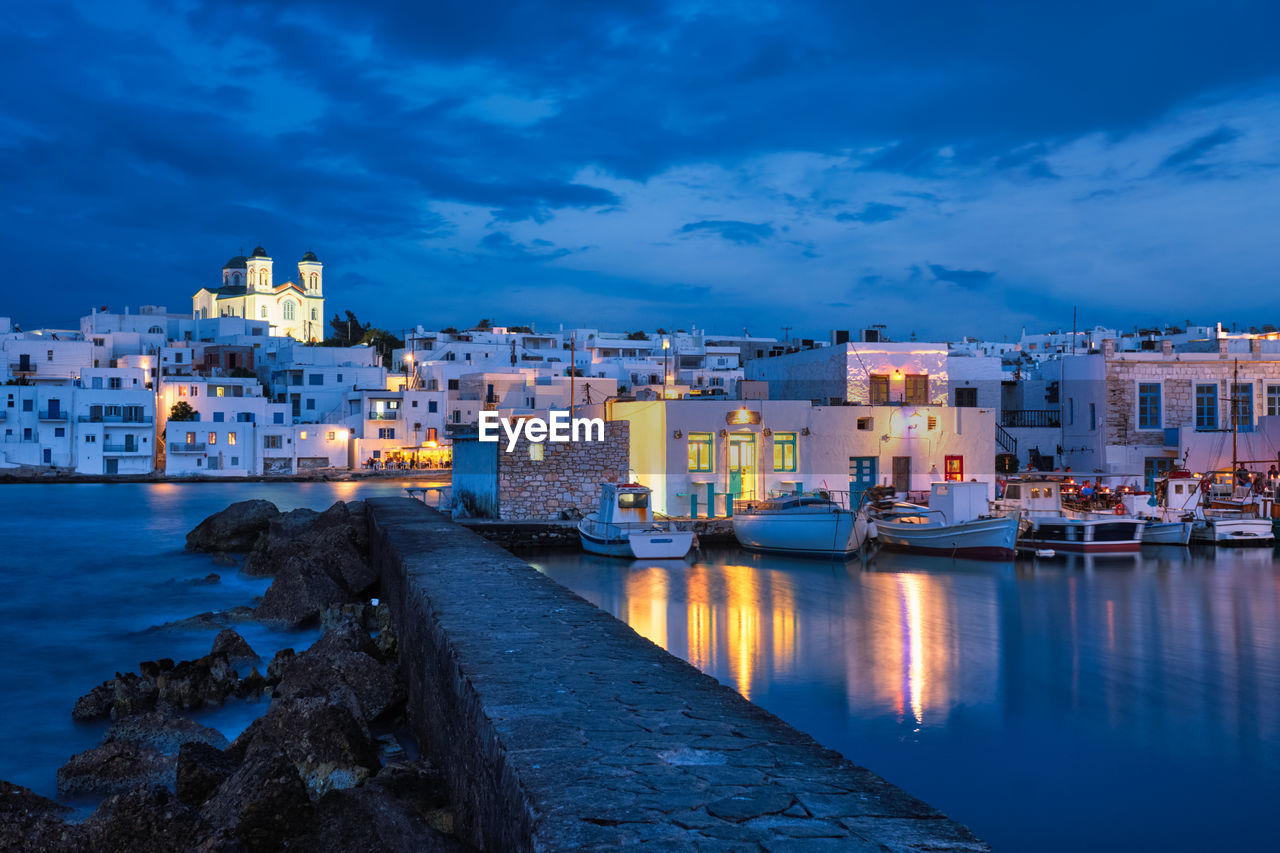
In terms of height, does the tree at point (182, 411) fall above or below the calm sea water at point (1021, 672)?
above

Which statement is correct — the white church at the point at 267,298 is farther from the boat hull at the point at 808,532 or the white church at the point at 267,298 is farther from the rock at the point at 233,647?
the rock at the point at 233,647

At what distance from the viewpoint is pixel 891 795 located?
4707 mm

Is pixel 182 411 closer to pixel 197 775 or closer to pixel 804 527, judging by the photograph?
pixel 804 527

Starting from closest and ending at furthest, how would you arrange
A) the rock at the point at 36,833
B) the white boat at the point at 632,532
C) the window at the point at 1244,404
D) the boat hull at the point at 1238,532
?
→ 1. the rock at the point at 36,833
2. the white boat at the point at 632,532
3. the boat hull at the point at 1238,532
4. the window at the point at 1244,404

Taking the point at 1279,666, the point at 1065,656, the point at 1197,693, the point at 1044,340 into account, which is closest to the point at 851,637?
the point at 1065,656

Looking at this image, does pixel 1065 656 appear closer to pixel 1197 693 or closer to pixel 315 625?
pixel 1197 693

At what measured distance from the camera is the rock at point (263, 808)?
5766 millimetres

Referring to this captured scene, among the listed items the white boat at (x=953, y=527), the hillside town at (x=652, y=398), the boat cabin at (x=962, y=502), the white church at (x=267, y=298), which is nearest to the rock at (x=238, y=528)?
the hillside town at (x=652, y=398)

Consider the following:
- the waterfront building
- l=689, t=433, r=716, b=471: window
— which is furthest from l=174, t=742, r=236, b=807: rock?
l=689, t=433, r=716, b=471: window

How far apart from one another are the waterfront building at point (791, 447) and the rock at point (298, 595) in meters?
13.4

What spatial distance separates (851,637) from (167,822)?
549 inches

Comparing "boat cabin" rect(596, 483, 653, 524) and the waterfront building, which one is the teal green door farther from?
"boat cabin" rect(596, 483, 653, 524)

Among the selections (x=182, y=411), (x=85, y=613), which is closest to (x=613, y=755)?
(x=85, y=613)

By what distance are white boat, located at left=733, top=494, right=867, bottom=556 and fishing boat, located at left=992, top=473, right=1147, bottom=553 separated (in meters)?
4.85
